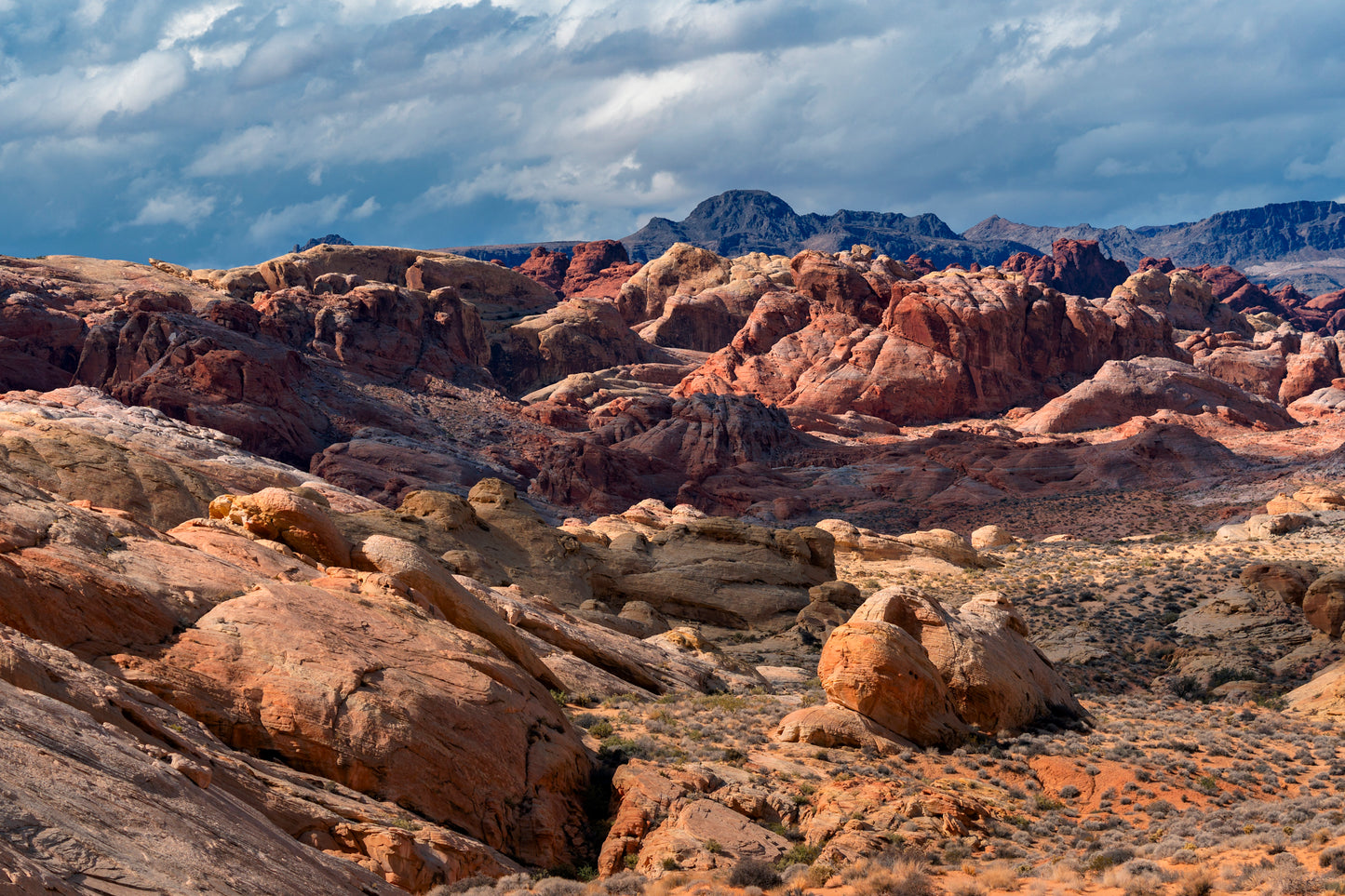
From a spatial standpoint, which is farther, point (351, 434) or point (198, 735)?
point (351, 434)

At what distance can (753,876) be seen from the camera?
12211mm

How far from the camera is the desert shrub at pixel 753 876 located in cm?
1214

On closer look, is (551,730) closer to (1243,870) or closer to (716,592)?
(1243,870)

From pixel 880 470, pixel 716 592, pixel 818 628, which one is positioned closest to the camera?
pixel 818 628

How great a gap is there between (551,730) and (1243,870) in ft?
30.9

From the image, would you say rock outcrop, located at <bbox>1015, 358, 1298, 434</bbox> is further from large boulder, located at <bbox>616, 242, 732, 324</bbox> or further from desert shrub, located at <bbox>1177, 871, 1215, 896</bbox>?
desert shrub, located at <bbox>1177, 871, 1215, 896</bbox>

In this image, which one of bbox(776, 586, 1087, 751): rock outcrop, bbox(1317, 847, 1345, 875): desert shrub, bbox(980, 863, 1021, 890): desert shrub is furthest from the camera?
bbox(776, 586, 1087, 751): rock outcrop

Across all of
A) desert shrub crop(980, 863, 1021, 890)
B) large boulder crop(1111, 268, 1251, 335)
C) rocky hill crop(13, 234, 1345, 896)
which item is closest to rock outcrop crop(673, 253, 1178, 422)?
rocky hill crop(13, 234, 1345, 896)

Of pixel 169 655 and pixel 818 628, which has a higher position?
pixel 169 655

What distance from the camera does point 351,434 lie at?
73.6 meters

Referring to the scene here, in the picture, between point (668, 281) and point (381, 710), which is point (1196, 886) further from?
point (668, 281)

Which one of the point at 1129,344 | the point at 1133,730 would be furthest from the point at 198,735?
the point at 1129,344

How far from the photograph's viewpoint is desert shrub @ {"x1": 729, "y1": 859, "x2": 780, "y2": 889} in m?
12.1

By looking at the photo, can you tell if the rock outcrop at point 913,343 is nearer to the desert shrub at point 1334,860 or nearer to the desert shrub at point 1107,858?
the desert shrub at point 1107,858
